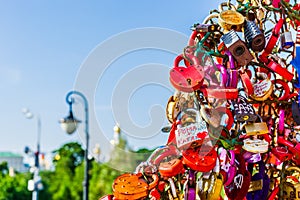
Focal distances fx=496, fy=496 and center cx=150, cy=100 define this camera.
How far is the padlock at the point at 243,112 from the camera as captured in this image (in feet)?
4.72

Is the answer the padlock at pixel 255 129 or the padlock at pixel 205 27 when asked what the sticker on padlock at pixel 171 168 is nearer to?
the padlock at pixel 255 129

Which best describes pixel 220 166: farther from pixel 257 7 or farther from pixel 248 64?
pixel 257 7

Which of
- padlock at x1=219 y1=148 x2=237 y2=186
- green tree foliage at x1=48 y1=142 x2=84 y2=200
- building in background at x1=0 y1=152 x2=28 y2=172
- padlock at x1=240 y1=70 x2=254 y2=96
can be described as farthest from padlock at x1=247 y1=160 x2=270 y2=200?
building in background at x1=0 y1=152 x2=28 y2=172

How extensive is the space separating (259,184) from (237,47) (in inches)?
17.7

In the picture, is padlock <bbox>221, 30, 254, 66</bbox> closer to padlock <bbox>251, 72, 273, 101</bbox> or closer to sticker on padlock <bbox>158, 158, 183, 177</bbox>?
padlock <bbox>251, 72, 273, 101</bbox>

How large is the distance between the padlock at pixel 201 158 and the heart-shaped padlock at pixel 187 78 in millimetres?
169

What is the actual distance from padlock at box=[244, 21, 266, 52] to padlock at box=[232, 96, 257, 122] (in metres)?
0.18

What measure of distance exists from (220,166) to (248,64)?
0.33 metres

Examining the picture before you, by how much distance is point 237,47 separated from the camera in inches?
57.6

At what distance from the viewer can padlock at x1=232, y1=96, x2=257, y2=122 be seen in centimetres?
144

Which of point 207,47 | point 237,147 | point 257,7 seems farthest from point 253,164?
point 257,7

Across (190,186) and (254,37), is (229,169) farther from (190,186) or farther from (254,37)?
(254,37)

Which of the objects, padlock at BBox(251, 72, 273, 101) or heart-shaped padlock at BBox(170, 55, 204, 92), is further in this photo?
padlock at BBox(251, 72, 273, 101)

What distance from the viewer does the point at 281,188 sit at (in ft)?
5.49
